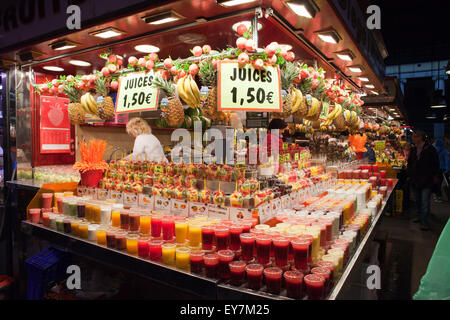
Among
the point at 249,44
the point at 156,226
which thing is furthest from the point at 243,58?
the point at 156,226

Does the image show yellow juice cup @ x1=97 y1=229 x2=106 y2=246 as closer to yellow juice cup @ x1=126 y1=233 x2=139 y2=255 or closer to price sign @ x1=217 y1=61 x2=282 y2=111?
yellow juice cup @ x1=126 y1=233 x2=139 y2=255

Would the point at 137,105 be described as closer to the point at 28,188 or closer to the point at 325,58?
the point at 28,188

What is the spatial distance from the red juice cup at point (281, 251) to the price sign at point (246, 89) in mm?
1078

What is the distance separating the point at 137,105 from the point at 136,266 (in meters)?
1.53

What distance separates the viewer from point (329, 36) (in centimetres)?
323

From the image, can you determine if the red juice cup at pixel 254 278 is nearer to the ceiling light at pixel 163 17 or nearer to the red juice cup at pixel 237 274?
the red juice cup at pixel 237 274

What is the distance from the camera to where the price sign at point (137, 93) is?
294 centimetres

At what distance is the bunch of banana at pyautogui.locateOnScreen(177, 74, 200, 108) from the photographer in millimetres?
2740

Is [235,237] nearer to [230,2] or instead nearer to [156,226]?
[156,226]

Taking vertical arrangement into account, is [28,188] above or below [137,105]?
below

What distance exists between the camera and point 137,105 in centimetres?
301

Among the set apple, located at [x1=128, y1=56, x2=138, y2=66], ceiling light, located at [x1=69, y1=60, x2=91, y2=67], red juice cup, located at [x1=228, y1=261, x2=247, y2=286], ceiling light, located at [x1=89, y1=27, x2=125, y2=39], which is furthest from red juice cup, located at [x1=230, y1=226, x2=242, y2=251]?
ceiling light, located at [x1=69, y1=60, x2=91, y2=67]
